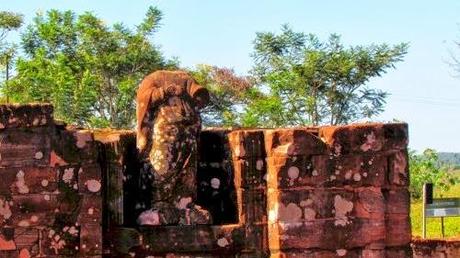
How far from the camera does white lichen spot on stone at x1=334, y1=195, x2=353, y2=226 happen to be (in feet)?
26.9

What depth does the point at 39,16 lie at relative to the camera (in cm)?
3775

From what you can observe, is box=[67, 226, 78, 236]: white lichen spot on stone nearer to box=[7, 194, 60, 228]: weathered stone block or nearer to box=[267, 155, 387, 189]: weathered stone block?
box=[7, 194, 60, 228]: weathered stone block

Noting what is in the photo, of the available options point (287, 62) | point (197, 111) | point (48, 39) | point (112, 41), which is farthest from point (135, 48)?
point (197, 111)

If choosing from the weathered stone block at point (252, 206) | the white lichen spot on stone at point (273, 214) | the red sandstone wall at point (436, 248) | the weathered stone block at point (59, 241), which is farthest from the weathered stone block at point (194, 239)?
the red sandstone wall at point (436, 248)

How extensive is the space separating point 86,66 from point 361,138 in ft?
97.7

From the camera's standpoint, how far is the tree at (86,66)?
35.8m

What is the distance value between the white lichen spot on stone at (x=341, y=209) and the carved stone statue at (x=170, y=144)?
1.15m

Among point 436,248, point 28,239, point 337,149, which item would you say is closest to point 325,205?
point 337,149

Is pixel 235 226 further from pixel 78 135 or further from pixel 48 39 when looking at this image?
pixel 48 39

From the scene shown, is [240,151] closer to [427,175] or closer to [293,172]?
[293,172]

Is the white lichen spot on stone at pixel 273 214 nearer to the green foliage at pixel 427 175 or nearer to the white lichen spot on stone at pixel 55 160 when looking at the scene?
the white lichen spot on stone at pixel 55 160

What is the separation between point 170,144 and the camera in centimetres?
818

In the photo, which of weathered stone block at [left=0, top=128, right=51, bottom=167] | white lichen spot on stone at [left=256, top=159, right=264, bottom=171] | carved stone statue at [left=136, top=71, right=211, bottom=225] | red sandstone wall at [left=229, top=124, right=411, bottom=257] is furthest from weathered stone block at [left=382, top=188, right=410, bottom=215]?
weathered stone block at [left=0, top=128, right=51, bottom=167]

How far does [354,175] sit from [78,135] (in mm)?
2511
